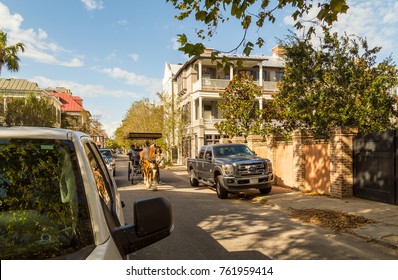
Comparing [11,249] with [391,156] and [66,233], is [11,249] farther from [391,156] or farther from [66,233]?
[391,156]

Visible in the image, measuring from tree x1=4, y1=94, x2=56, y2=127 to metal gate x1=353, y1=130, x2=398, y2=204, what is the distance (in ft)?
104

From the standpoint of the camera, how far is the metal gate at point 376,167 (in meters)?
10.0

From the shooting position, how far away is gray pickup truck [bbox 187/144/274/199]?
40.5 ft

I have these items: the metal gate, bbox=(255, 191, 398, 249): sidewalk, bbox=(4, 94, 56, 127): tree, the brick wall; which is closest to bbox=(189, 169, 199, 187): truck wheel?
the brick wall

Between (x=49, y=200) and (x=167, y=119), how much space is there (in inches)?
1389

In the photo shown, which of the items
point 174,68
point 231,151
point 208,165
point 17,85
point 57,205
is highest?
point 174,68

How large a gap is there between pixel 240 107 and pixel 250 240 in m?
17.5

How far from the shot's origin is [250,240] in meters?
6.69

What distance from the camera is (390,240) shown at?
255 inches

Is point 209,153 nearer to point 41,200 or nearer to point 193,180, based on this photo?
point 193,180

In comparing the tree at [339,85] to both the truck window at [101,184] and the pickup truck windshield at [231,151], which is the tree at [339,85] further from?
the truck window at [101,184]

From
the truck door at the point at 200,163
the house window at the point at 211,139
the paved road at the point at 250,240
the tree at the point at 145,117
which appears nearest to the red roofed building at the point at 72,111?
the tree at the point at 145,117

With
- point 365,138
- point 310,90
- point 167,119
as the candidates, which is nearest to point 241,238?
point 365,138

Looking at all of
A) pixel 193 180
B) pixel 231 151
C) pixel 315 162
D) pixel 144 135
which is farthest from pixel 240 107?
pixel 315 162
